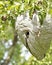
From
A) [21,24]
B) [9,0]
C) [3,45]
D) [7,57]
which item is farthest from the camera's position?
[3,45]

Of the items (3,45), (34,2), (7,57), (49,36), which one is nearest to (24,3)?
(34,2)

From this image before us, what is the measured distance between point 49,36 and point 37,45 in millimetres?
170

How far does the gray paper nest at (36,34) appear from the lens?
2.37 metres

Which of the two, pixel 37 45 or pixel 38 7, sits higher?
pixel 38 7

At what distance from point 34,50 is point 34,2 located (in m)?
0.36

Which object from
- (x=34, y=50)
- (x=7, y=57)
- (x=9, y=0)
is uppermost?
(x=9, y=0)

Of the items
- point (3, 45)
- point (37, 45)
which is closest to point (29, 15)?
point (37, 45)

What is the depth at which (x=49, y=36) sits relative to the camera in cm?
253

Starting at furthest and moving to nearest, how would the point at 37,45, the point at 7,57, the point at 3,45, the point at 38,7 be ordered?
the point at 3,45 < the point at 7,57 < the point at 37,45 < the point at 38,7

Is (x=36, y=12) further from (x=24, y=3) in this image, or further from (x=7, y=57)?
(x=7, y=57)

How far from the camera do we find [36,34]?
2420mm

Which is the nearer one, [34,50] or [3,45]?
[34,50]

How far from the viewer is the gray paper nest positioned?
237 cm

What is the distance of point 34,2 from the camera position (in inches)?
92.2
